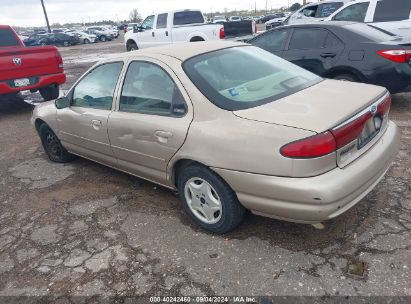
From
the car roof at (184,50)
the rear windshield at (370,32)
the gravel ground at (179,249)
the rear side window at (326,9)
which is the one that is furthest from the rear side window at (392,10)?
the car roof at (184,50)

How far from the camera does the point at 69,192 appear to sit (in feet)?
14.1

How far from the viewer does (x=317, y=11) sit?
Result: 11.9m

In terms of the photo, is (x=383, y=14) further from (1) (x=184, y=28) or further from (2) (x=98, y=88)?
(2) (x=98, y=88)

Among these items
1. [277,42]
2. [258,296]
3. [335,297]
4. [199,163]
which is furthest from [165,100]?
[277,42]

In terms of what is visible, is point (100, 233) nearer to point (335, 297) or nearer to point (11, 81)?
point (335, 297)

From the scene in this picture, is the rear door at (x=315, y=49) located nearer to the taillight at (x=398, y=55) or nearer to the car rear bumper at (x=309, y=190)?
the taillight at (x=398, y=55)

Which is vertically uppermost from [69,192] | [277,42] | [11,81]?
[277,42]

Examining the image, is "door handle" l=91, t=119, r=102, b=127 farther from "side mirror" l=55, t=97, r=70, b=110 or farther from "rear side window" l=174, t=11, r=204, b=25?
"rear side window" l=174, t=11, r=204, b=25

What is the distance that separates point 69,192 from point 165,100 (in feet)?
6.04

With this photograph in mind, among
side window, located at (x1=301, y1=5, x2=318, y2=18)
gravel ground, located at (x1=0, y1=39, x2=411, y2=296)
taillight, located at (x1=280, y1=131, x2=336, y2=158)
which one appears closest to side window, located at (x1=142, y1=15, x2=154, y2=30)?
side window, located at (x1=301, y1=5, x2=318, y2=18)

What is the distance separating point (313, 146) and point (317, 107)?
45 cm

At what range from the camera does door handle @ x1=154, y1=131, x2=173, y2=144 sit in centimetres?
315

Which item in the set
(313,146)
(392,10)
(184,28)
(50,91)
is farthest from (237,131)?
(184,28)

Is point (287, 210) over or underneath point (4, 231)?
over
